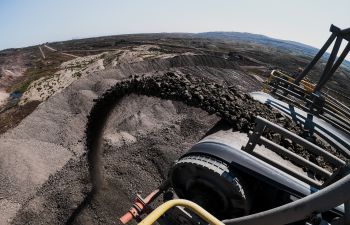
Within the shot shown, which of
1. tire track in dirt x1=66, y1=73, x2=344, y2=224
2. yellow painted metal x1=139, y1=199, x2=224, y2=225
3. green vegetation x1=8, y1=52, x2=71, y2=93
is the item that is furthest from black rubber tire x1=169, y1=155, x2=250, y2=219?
Answer: green vegetation x1=8, y1=52, x2=71, y2=93

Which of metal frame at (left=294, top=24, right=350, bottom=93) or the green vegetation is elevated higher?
metal frame at (left=294, top=24, right=350, bottom=93)

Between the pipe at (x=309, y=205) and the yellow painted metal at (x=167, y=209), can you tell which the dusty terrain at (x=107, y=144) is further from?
the yellow painted metal at (x=167, y=209)

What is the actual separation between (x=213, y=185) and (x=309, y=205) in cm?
212

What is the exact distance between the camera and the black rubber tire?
6.14 metres

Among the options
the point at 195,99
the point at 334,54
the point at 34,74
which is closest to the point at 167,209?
the point at 195,99

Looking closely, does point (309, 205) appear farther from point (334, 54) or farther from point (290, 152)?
point (334, 54)

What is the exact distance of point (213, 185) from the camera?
21.2 ft

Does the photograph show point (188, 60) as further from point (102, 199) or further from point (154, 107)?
point (102, 199)

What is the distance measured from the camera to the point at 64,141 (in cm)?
1947

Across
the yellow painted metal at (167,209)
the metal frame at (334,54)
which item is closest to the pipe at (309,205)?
the yellow painted metal at (167,209)

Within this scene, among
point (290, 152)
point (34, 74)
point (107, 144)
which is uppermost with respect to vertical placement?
point (290, 152)

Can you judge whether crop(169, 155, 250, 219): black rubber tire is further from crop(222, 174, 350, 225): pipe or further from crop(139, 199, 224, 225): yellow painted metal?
crop(139, 199, 224, 225): yellow painted metal

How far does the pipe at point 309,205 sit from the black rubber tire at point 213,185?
856mm

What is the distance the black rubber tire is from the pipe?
2.81ft
